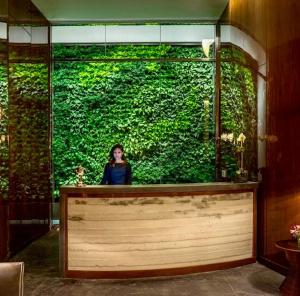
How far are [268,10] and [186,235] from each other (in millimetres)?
3175

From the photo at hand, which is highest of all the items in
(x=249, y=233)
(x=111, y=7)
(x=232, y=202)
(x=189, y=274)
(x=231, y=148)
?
(x=111, y=7)

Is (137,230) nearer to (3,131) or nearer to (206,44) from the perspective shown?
(3,131)

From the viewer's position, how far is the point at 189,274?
19.1 feet

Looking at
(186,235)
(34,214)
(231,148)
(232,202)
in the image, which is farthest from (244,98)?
(34,214)

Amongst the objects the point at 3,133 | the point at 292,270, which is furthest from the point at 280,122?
the point at 3,133

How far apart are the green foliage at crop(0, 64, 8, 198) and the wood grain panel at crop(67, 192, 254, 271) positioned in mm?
1395

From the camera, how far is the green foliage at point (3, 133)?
640cm

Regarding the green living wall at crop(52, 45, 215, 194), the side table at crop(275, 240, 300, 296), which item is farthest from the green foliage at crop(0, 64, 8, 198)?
the side table at crop(275, 240, 300, 296)

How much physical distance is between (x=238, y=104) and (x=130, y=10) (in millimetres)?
2767

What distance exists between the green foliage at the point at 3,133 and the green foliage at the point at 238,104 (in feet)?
11.3

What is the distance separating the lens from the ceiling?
8.14 m

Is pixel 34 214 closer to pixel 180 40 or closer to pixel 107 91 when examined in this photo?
pixel 107 91

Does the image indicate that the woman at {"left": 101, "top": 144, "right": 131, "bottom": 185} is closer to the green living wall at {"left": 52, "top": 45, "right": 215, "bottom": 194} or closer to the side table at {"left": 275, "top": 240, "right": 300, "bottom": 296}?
the green living wall at {"left": 52, "top": 45, "right": 215, "bottom": 194}

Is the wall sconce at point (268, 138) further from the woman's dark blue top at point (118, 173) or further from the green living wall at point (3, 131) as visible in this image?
the green living wall at point (3, 131)
